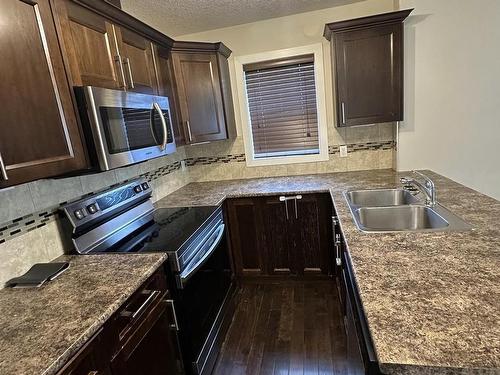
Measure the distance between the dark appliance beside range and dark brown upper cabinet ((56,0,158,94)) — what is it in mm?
645

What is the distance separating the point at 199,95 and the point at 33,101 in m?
1.55

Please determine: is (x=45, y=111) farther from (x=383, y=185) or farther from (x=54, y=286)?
(x=383, y=185)

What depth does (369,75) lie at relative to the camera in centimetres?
232

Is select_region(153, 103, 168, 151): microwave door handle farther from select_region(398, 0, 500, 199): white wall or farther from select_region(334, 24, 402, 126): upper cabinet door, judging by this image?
select_region(398, 0, 500, 199): white wall

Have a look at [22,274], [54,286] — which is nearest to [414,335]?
[54,286]

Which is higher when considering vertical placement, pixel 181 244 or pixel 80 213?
pixel 80 213

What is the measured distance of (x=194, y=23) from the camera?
260 cm

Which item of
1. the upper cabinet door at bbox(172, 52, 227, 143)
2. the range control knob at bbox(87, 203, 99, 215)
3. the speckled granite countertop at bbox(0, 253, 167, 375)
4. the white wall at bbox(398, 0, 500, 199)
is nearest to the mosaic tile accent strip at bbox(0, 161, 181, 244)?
the range control knob at bbox(87, 203, 99, 215)

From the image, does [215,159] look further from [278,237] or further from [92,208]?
[92,208]

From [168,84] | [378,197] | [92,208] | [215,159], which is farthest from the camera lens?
[215,159]

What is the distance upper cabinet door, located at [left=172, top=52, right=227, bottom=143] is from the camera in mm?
2402

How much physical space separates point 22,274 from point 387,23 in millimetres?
2791

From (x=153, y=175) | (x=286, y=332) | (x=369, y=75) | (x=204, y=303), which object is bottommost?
(x=286, y=332)

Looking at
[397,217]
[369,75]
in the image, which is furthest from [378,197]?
[369,75]
